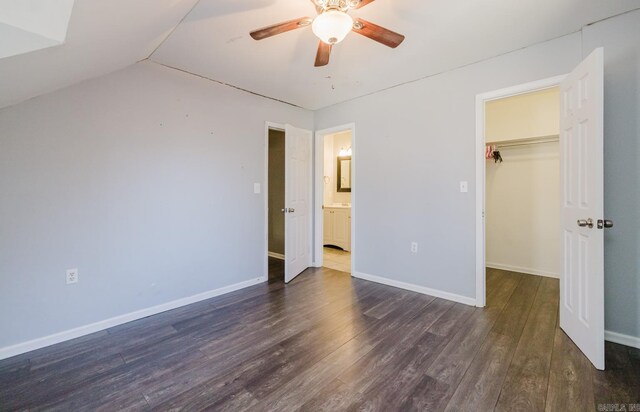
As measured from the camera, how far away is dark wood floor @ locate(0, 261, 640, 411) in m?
1.48

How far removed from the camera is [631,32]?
6.38 ft

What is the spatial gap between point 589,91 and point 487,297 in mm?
2085

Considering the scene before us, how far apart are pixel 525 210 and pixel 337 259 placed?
2894mm

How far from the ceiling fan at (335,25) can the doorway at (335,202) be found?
1952 mm

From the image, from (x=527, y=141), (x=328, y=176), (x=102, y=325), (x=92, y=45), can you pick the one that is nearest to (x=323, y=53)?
(x=92, y=45)

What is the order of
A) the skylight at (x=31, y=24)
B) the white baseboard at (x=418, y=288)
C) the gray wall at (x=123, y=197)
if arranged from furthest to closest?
the white baseboard at (x=418, y=288) → the gray wall at (x=123, y=197) → the skylight at (x=31, y=24)

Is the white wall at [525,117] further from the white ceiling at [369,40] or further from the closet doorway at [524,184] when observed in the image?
the white ceiling at [369,40]

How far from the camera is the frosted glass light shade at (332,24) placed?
1.51m

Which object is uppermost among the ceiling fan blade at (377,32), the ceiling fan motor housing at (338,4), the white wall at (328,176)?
the ceiling fan motor housing at (338,4)

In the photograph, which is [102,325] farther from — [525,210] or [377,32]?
[525,210]

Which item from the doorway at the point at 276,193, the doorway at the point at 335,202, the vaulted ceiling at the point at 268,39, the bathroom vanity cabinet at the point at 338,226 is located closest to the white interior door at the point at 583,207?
the vaulted ceiling at the point at 268,39

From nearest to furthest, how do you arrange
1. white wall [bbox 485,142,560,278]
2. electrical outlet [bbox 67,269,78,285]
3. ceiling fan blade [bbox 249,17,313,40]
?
ceiling fan blade [bbox 249,17,313,40], electrical outlet [bbox 67,269,78,285], white wall [bbox 485,142,560,278]

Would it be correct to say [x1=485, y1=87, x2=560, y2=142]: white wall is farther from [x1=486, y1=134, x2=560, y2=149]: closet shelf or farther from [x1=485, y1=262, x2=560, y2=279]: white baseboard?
[x1=485, y1=262, x2=560, y2=279]: white baseboard

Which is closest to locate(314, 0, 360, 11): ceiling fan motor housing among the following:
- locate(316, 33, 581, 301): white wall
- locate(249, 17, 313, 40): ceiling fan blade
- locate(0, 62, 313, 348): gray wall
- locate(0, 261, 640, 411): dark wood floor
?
locate(249, 17, 313, 40): ceiling fan blade
